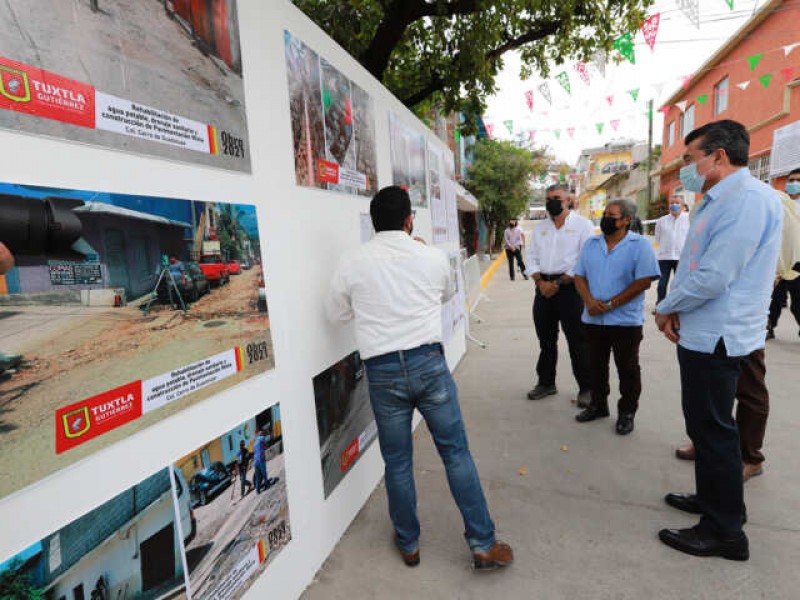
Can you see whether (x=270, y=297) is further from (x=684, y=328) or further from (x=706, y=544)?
(x=706, y=544)

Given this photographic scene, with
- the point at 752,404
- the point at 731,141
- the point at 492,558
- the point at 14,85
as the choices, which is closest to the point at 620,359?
the point at 752,404

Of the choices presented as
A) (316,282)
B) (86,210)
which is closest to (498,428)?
(316,282)

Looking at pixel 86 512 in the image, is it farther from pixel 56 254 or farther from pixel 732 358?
pixel 732 358

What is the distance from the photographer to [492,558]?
2164mm

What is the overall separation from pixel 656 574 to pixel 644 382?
2.72 meters

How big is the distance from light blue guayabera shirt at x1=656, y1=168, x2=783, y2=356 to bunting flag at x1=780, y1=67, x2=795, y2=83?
1236 centimetres

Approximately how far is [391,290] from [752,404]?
2.36 meters

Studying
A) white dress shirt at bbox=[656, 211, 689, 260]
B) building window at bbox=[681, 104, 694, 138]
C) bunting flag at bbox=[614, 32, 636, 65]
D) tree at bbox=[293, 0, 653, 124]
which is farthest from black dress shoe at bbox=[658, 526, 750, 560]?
building window at bbox=[681, 104, 694, 138]

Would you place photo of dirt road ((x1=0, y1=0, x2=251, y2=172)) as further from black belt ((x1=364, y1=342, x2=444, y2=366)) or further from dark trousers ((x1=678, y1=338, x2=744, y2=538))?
dark trousers ((x1=678, y1=338, x2=744, y2=538))

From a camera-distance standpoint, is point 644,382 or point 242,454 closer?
point 242,454

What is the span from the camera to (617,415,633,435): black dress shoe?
346 centimetres

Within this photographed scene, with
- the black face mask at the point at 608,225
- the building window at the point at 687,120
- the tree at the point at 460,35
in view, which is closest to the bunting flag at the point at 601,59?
the tree at the point at 460,35

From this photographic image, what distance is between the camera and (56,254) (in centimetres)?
111

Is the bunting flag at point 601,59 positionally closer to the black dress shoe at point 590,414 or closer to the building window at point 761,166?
the black dress shoe at point 590,414
